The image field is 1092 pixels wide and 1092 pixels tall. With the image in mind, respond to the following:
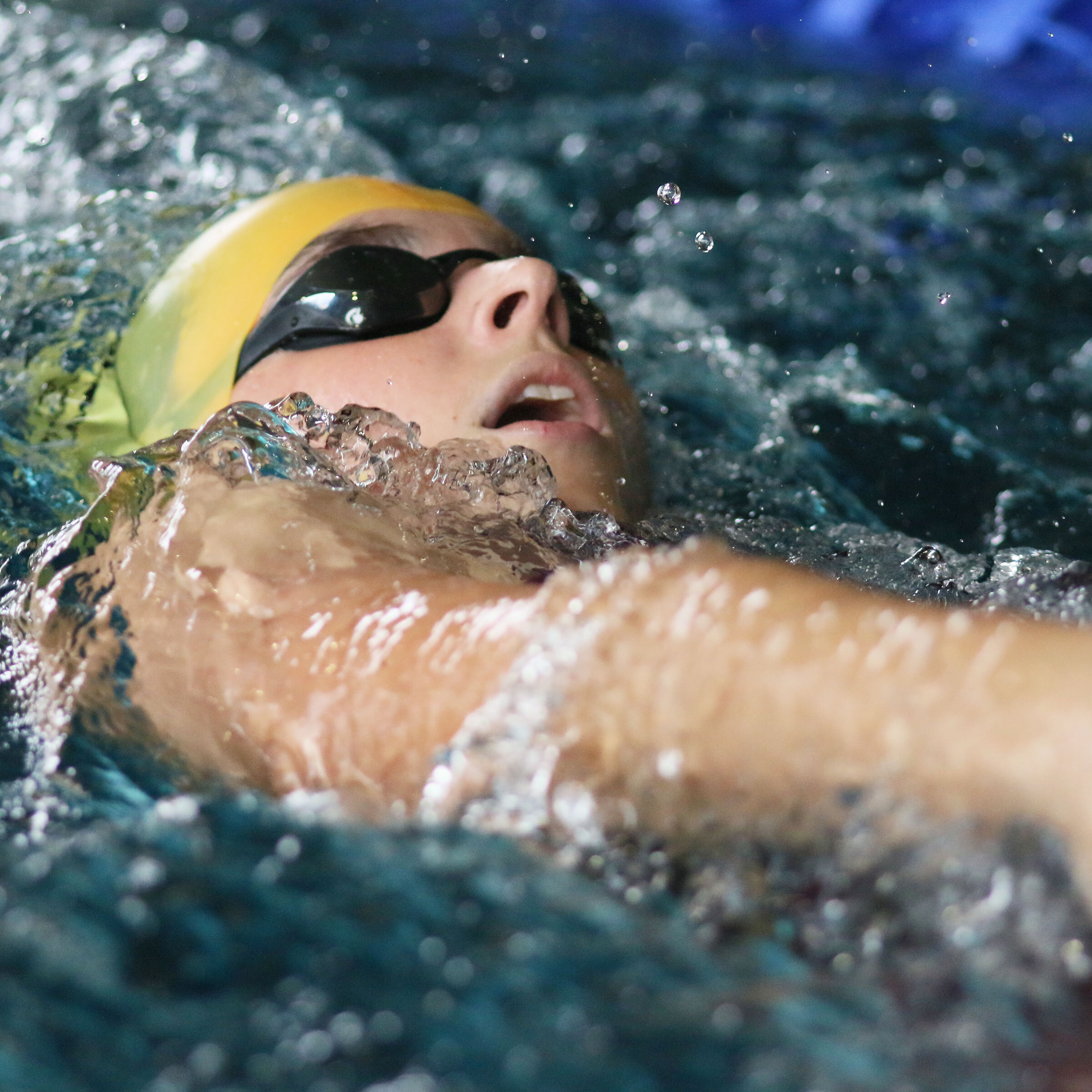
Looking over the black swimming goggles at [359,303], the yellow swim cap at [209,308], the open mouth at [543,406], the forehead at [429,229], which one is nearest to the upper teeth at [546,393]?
the open mouth at [543,406]

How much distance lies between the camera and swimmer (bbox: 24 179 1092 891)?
0.73 meters

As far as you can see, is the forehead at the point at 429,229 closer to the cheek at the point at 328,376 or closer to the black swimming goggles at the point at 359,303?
the black swimming goggles at the point at 359,303

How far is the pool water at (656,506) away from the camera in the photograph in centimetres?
69

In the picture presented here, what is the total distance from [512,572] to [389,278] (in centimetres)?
54

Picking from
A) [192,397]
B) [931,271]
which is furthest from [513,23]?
[192,397]

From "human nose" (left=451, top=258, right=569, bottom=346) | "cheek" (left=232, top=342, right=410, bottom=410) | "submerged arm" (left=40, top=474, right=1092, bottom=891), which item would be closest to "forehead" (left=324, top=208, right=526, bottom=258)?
"human nose" (left=451, top=258, right=569, bottom=346)

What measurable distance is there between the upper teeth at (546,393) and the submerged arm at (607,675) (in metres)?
0.40

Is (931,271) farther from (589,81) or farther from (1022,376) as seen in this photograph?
(589,81)

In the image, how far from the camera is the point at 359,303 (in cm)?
166

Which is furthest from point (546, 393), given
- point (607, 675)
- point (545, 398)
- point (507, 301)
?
point (607, 675)

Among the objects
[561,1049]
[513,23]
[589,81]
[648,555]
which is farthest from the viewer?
[513,23]

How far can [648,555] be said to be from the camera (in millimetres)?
898

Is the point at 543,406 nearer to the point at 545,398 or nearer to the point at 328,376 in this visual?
the point at 545,398

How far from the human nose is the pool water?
0.33 meters
